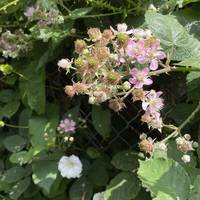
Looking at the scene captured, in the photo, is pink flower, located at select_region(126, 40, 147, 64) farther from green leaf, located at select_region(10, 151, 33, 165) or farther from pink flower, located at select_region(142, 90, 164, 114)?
green leaf, located at select_region(10, 151, 33, 165)

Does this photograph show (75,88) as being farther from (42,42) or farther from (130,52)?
(42,42)

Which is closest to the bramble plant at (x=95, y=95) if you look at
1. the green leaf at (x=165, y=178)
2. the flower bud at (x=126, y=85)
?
the flower bud at (x=126, y=85)

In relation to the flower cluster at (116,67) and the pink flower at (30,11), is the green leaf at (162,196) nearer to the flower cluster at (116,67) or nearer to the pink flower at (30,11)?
the flower cluster at (116,67)

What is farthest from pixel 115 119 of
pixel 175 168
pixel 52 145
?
pixel 175 168

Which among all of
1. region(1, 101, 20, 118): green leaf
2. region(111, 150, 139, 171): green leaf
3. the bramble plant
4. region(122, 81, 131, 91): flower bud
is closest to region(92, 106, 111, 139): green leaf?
the bramble plant

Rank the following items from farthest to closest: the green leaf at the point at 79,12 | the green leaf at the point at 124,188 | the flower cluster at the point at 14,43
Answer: the flower cluster at the point at 14,43, the green leaf at the point at 79,12, the green leaf at the point at 124,188

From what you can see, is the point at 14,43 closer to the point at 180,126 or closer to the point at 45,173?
the point at 45,173

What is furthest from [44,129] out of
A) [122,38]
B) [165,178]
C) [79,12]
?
[165,178]
